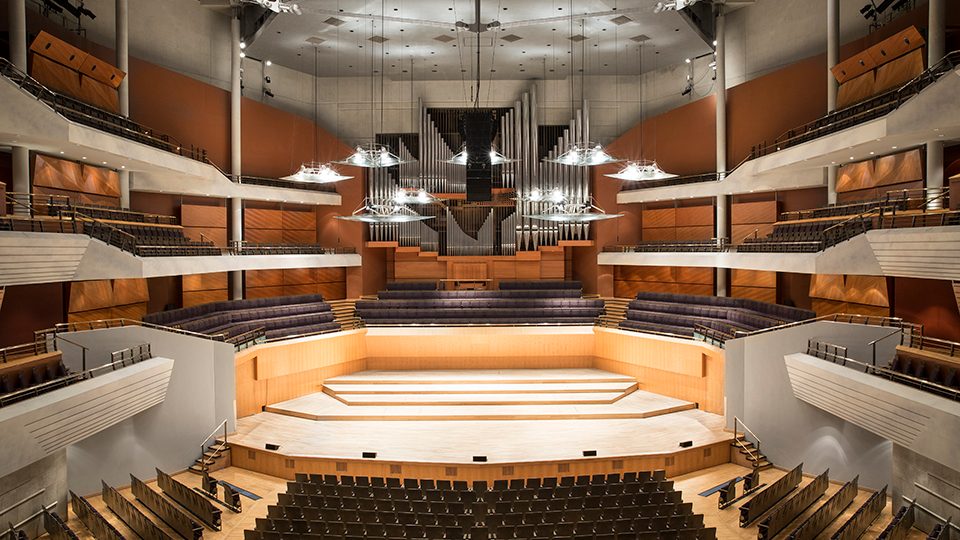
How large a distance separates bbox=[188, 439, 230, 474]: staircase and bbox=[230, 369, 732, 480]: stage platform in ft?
0.47

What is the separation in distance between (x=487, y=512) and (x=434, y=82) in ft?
38.3

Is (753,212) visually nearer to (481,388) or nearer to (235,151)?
(481,388)

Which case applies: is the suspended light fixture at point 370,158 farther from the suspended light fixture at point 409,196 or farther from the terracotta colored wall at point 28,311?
the terracotta colored wall at point 28,311

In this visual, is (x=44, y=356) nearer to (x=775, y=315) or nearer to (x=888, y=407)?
(x=888, y=407)

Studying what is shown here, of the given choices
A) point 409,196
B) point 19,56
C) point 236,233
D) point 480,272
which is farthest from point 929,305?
point 19,56

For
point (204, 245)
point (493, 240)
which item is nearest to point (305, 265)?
point (204, 245)

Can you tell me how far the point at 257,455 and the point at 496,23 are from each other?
873cm

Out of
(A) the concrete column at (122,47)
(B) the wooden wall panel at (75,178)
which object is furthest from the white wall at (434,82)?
(B) the wooden wall panel at (75,178)

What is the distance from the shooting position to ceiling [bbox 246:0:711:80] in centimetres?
1168

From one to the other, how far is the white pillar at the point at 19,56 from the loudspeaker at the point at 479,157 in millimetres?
8492

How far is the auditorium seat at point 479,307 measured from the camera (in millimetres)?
13086

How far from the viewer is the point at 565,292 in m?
14.0

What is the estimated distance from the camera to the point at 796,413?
27.3 ft

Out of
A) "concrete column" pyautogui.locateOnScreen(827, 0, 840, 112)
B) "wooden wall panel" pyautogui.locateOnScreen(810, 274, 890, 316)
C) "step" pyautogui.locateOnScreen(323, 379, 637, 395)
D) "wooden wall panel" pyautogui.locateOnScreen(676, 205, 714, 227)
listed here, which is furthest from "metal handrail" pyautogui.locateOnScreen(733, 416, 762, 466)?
"concrete column" pyautogui.locateOnScreen(827, 0, 840, 112)
